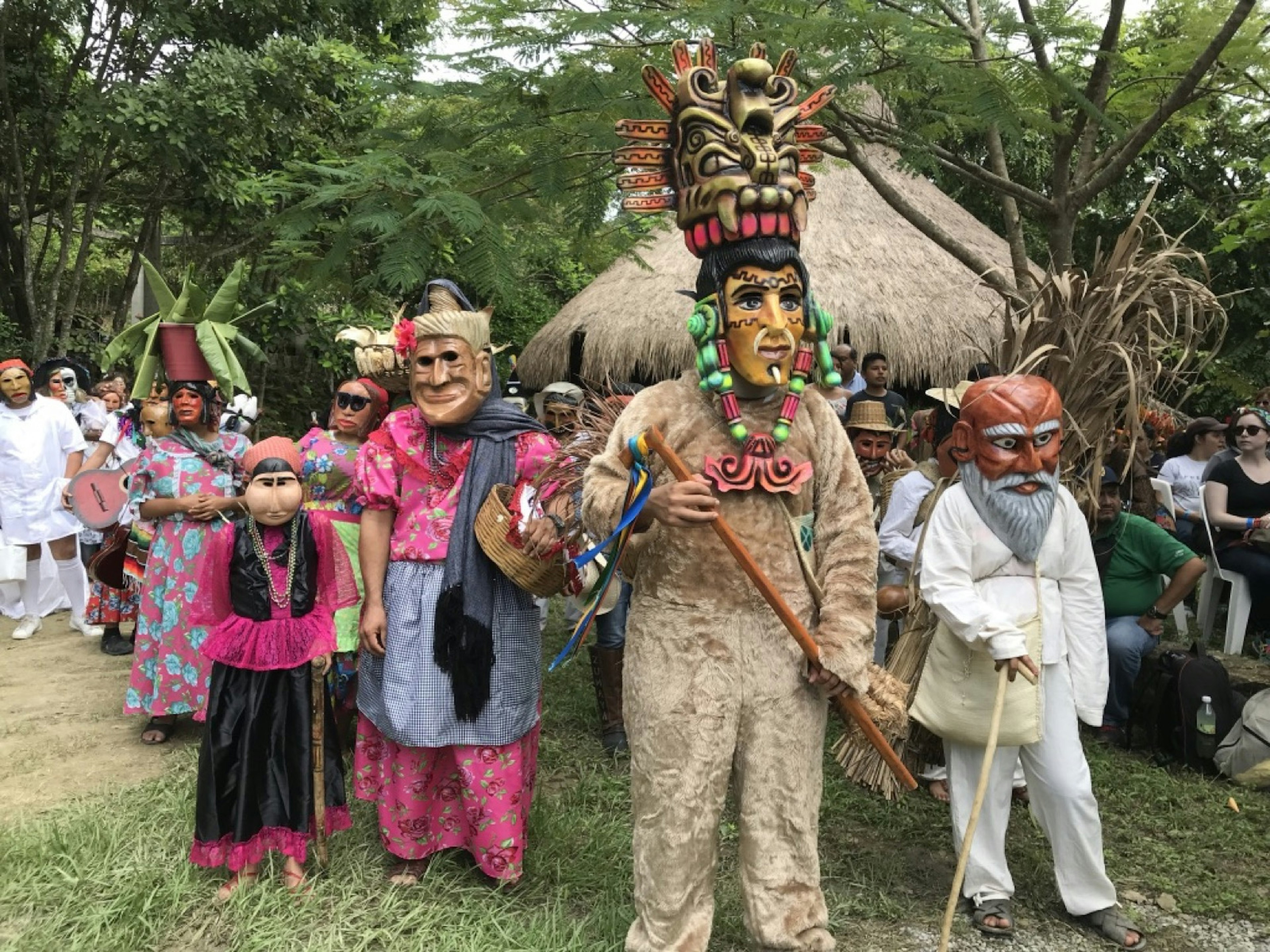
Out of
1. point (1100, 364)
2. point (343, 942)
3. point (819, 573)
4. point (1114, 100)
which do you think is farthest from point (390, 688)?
point (1114, 100)

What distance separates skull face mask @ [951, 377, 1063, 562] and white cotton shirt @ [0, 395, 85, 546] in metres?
6.71

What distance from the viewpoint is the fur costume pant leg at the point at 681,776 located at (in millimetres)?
2732

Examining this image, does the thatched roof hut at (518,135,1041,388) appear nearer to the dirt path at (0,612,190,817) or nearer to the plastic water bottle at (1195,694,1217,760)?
the dirt path at (0,612,190,817)

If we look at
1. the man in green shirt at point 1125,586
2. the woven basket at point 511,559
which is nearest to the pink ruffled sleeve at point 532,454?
the woven basket at point 511,559

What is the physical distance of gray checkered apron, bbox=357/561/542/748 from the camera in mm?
3383

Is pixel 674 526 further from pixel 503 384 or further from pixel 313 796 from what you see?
pixel 503 384

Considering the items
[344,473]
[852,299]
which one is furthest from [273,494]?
[852,299]

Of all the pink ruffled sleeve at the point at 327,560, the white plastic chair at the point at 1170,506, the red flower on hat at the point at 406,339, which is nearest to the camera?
the red flower on hat at the point at 406,339

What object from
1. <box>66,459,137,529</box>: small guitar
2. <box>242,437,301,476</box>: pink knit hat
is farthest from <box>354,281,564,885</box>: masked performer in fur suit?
<box>66,459,137,529</box>: small guitar

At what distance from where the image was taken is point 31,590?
7.55 m

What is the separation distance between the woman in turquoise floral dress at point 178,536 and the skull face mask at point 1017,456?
3.45 m

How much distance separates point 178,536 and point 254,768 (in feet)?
6.66

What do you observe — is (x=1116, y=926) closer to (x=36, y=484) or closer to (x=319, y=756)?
(x=319, y=756)

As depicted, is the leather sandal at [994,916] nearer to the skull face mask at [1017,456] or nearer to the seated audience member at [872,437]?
the skull face mask at [1017,456]
